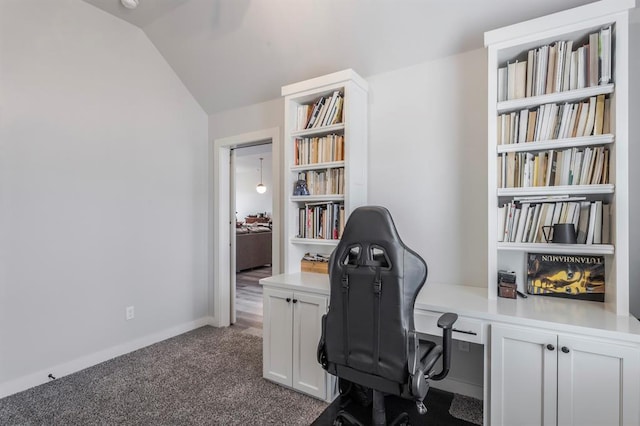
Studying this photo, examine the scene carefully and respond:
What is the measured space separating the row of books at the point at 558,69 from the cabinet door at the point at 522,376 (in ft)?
4.35

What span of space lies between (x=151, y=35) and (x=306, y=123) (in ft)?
5.98

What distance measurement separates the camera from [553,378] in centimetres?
151

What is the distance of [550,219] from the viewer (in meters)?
1.86

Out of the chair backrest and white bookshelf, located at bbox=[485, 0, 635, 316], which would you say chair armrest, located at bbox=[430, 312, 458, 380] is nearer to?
the chair backrest

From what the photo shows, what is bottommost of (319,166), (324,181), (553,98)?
(324,181)

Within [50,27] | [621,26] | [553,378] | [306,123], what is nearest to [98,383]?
[306,123]

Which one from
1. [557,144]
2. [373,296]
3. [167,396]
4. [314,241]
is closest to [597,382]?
[373,296]

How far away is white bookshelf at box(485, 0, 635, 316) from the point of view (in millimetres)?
1609

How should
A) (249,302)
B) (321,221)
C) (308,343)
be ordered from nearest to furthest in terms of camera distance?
(308,343), (321,221), (249,302)

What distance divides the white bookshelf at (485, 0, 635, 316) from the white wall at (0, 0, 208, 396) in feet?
9.62

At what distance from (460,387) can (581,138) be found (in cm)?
173

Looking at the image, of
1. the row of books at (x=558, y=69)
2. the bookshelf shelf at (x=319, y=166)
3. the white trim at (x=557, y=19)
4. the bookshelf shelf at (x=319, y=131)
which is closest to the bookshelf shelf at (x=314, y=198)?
the bookshelf shelf at (x=319, y=166)

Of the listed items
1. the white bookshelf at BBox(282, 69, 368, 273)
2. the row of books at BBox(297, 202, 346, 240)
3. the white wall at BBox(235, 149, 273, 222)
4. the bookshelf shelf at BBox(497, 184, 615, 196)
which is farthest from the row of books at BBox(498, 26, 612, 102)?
the white wall at BBox(235, 149, 273, 222)

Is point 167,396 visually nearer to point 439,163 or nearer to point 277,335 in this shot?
point 277,335
